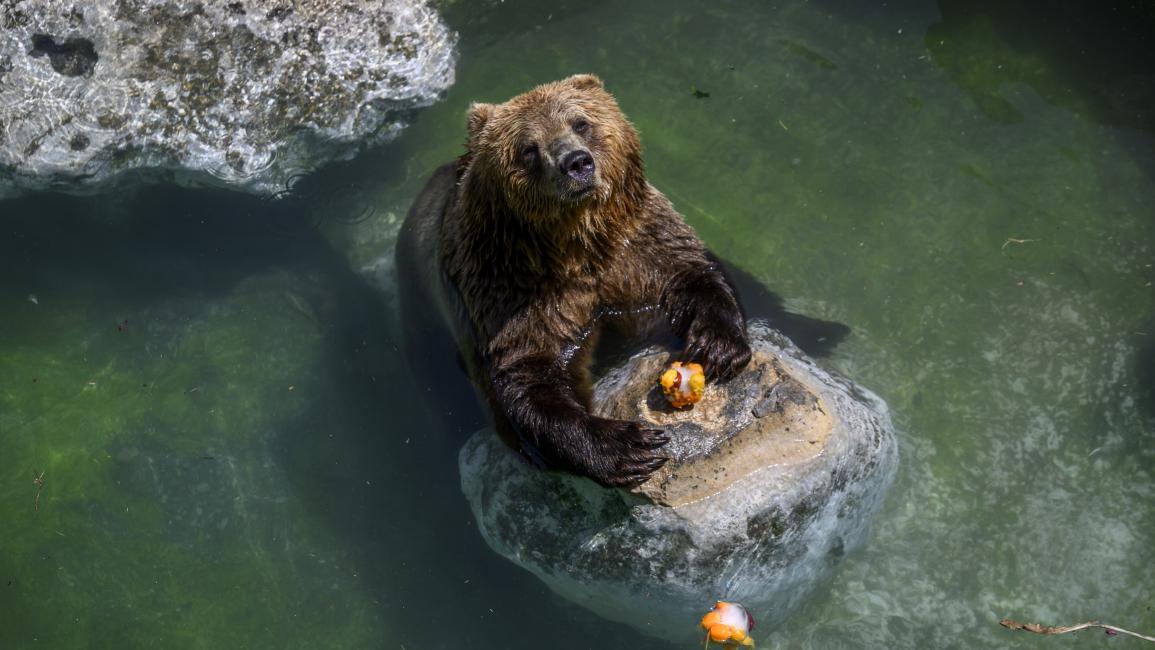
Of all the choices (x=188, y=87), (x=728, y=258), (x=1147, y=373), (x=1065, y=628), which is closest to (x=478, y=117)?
(x=728, y=258)

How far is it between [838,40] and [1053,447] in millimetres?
3521

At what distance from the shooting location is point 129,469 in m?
6.76

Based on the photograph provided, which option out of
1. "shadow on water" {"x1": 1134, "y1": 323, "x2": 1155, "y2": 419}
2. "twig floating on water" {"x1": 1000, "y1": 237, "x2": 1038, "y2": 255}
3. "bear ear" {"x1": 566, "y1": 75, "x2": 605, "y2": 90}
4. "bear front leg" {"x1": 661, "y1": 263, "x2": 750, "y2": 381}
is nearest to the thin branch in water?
"shadow on water" {"x1": 1134, "y1": 323, "x2": 1155, "y2": 419}

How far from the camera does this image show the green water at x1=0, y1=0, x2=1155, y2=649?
6.02m

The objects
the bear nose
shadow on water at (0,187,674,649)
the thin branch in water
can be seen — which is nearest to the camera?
the thin branch in water

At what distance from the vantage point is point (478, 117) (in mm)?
5660

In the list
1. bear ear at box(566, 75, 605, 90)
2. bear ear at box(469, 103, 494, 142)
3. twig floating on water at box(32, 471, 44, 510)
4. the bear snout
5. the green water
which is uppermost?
bear ear at box(566, 75, 605, 90)

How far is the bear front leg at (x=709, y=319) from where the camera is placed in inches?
208

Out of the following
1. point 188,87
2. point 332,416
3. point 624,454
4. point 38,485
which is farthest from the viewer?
point 188,87

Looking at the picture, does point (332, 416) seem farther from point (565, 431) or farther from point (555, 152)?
point (555, 152)

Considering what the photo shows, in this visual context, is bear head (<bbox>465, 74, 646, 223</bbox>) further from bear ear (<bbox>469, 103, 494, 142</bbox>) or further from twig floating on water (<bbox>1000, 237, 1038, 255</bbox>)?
twig floating on water (<bbox>1000, 237, 1038, 255</bbox>)

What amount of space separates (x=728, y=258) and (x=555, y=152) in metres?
2.48

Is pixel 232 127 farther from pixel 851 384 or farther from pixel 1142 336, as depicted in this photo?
pixel 1142 336

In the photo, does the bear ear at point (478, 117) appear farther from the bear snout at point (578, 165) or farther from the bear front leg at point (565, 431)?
the bear front leg at point (565, 431)
